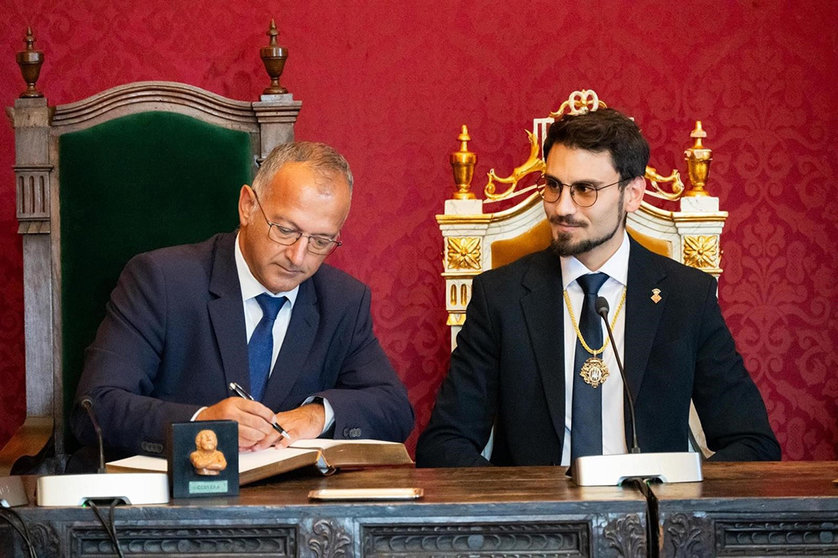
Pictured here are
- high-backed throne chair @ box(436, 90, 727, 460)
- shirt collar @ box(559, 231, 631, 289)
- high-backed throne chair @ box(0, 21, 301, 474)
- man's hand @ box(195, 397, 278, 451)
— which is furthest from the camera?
high-backed throne chair @ box(436, 90, 727, 460)

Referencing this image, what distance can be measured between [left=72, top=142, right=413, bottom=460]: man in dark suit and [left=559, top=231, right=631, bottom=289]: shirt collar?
1.71 feet

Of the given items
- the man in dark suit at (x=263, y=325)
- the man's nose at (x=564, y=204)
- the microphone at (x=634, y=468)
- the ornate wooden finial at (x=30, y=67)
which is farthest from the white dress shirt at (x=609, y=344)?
the ornate wooden finial at (x=30, y=67)

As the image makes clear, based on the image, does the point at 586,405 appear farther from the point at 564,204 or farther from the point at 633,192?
Answer: the point at 633,192

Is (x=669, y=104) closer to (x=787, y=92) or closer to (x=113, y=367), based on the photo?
(x=787, y=92)

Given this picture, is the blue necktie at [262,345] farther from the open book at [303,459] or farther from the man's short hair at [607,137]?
the man's short hair at [607,137]

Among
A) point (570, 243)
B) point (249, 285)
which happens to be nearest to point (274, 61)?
point (249, 285)

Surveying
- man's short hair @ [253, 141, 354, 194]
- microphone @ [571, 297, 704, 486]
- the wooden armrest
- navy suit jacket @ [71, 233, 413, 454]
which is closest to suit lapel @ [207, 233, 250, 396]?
navy suit jacket @ [71, 233, 413, 454]

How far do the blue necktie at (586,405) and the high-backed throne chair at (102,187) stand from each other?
1057mm

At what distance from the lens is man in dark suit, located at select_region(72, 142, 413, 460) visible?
2.49 meters

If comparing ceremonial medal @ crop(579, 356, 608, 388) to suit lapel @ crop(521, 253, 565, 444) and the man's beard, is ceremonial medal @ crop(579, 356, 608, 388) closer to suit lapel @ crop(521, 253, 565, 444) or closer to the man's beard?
suit lapel @ crop(521, 253, 565, 444)

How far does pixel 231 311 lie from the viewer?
260 cm

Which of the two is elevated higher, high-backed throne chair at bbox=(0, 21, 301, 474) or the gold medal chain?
high-backed throne chair at bbox=(0, 21, 301, 474)

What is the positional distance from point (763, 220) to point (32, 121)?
235cm

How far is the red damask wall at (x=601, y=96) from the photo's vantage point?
370cm
